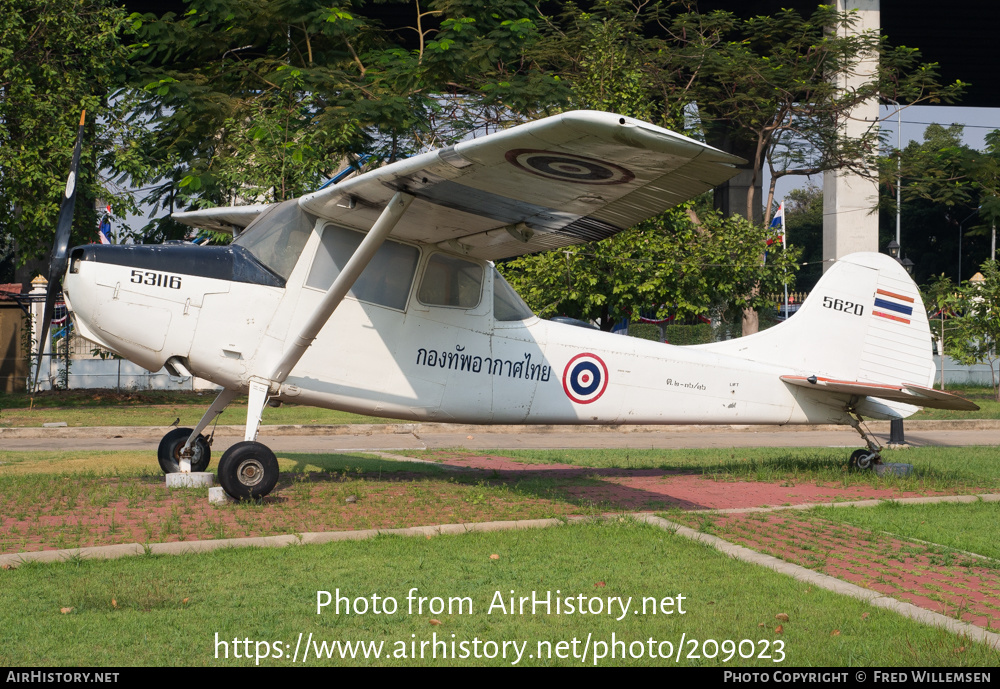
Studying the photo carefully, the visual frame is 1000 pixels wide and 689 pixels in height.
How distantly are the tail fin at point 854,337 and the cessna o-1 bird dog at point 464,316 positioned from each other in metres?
0.02

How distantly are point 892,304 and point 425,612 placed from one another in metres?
9.00

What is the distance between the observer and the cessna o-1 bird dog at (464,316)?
7.87 meters

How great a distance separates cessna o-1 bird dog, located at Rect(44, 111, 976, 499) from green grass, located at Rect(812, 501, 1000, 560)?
1881mm

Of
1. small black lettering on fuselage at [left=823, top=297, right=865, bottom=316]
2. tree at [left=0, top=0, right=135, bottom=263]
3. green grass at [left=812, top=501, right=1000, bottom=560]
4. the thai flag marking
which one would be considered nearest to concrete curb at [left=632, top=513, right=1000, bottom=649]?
green grass at [left=812, top=501, right=1000, bottom=560]

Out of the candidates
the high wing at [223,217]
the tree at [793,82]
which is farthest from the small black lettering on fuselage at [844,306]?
the tree at [793,82]

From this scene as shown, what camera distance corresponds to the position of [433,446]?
16.1 m

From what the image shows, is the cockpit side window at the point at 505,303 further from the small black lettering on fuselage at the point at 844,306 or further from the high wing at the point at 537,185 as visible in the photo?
the small black lettering on fuselage at the point at 844,306

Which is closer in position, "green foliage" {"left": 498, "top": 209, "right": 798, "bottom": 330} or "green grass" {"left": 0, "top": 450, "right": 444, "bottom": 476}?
"green grass" {"left": 0, "top": 450, "right": 444, "bottom": 476}

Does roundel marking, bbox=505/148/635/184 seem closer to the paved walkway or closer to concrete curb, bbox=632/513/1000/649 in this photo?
concrete curb, bbox=632/513/1000/649

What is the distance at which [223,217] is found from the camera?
1060 cm

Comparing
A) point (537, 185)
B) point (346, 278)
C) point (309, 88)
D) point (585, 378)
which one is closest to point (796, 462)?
point (585, 378)

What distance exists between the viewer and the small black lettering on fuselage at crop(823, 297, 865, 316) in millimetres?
11711

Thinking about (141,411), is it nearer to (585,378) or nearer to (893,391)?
(585,378)

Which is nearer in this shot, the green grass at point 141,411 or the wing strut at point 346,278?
the wing strut at point 346,278
